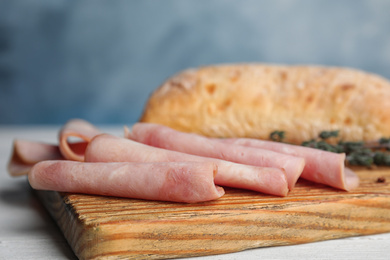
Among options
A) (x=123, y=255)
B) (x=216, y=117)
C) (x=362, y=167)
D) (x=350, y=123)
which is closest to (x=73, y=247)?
(x=123, y=255)

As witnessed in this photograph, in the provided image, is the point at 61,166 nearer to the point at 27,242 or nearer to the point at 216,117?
the point at 27,242

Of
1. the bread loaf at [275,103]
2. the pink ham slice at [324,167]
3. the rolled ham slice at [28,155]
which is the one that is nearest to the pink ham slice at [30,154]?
the rolled ham slice at [28,155]

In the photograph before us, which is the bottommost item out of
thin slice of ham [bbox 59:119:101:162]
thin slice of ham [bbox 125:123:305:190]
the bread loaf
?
thin slice of ham [bbox 125:123:305:190]

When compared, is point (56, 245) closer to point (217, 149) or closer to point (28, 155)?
point (217, 149)

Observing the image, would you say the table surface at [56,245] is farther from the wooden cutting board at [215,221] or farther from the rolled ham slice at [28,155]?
the rolled ham slice at [28,155]

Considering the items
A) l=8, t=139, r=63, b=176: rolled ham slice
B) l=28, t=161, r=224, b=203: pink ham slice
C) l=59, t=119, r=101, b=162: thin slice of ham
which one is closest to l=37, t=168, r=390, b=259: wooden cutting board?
l=28, t=161, r=224, b=203: pink ham slice

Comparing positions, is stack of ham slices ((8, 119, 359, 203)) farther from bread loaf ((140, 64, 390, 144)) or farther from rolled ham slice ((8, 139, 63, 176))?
bread loaf ((140, 64, 390, 144))
